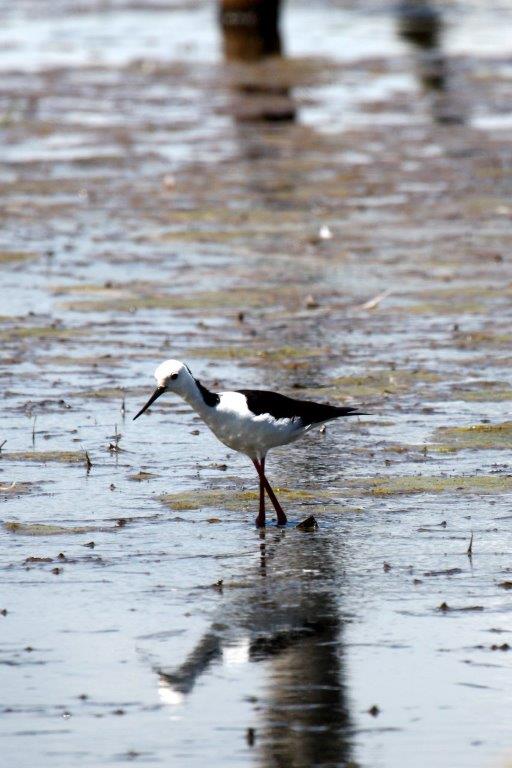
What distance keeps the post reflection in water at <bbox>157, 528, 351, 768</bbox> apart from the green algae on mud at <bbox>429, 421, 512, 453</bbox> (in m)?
1.90

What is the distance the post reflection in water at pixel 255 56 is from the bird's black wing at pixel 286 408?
19.1 m

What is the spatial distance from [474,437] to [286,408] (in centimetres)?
204

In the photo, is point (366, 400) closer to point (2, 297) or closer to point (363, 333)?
point (363, 333)

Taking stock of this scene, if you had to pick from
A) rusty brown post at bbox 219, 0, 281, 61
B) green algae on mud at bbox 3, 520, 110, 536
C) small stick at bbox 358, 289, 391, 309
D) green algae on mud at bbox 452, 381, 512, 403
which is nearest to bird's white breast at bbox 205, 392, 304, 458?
green algae on mud at bbox 3, 520, 110, 536

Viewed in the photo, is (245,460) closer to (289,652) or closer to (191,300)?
(289,652)

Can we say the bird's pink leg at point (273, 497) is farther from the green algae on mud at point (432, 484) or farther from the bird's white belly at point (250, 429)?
the green algae on mud at point (432, 484)

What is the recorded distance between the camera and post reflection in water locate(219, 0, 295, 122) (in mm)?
29000

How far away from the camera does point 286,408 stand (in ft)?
29.7

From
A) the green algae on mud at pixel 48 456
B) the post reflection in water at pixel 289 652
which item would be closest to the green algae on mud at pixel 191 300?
the green algae on mud at pixel 48 456

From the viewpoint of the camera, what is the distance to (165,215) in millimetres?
19500

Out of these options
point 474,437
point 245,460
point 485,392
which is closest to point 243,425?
point 245,460

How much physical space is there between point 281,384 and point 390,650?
5037 mm

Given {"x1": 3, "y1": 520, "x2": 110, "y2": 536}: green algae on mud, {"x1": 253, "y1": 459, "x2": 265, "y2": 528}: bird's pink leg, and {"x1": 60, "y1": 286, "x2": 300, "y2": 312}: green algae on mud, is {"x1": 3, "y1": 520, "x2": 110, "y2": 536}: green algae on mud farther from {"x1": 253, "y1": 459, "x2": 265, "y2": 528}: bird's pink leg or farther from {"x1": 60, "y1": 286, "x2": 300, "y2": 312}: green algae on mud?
{"x1": 60, "y1": 286, "x2": 300, "y2": 312}: green algae on mud

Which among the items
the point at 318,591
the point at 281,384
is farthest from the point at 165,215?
the point at 318,591
